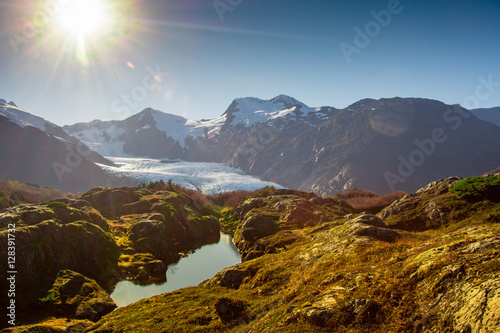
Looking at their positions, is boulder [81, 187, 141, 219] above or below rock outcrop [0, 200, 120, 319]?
above

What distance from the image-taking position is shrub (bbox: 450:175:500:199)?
24837 millimetres

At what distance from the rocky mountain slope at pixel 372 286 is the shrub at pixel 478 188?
3.3 inches

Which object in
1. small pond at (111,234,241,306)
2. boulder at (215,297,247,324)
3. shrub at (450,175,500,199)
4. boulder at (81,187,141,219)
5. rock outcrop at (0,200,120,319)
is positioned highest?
boulder at (81,187,141,219)

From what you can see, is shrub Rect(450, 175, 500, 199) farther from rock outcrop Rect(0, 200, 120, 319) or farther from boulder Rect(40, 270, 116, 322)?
rock outcrop Rect(0, 200, 120, 319)

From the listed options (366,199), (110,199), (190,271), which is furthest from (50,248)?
(366,199)

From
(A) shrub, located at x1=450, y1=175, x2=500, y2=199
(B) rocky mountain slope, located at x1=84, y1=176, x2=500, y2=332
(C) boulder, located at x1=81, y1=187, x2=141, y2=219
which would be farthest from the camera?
(C) boulder, located at x1=81, y1=187, x2=141, y2=219

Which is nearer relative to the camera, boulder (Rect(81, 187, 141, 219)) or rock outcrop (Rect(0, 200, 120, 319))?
rock outcrop (Rect(0, 200, 120, 319))

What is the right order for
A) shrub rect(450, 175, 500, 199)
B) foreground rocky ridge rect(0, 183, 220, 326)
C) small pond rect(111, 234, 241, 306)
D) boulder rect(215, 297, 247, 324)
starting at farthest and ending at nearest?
small pond rect(111, 234, 241, 306) → foreground rocky ridge rect(0, 183, 220, 326) → shrub rect(450, 175, 500, 199) → boulder rect(215, 297, 247, 324)

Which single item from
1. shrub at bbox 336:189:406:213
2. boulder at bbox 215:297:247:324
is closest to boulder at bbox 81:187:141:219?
boulder at bbox 215:297:247:324

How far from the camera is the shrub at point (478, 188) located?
81.5ft

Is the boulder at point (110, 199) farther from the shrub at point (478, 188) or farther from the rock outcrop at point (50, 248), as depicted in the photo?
the shrub at point (478, 188)

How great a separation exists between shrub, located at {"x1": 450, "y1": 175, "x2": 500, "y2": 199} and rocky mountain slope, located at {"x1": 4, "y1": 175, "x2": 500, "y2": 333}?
0.08 meters

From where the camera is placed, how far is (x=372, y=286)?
11.5m

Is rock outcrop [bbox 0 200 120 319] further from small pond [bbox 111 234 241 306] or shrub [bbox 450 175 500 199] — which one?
shrub [bbox 450 175 500 199]
